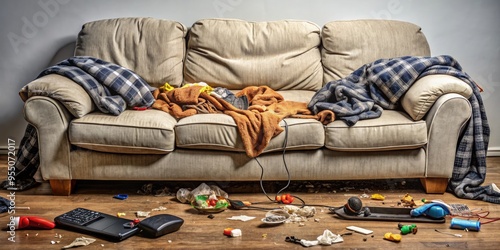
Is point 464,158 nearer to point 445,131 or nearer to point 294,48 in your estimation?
point 445,131

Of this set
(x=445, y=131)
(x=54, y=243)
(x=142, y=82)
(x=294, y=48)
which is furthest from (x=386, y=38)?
(x=54, y=243)

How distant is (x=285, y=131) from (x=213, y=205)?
1.65ft

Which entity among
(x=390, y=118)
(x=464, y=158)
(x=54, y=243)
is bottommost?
(x=54, y=243)

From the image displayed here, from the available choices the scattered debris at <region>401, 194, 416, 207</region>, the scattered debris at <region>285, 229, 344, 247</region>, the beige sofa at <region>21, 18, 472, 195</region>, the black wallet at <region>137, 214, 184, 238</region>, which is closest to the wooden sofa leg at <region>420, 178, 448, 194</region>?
the beige sofa at <region>21, 18, 472, 195</region>

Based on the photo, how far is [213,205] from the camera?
9.16 feet

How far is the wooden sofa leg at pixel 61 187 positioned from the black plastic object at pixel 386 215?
1.32 meters

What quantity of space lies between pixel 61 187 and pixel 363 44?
1.87 meters

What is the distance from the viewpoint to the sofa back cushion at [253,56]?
11.6ft

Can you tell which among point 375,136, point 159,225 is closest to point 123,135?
point 159,225

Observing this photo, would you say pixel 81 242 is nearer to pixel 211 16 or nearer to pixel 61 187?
pixel 61 187

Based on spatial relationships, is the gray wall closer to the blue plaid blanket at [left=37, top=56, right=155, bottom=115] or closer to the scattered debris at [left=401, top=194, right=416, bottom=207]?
the blue plaid blanket at [left=37, top=56, right=155, bottom=115]

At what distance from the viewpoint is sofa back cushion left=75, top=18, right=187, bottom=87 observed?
3537 millimetres

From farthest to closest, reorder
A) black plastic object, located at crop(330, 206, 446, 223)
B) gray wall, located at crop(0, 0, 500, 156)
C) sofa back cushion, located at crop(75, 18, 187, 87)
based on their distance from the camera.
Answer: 1. gray wall, located at crop(0, 0, 500, 156)
2. sofa back cushion, located at crop(75, 18, 187, 87)
3. black plastic object, located at crop(330, 206, 446, 223)

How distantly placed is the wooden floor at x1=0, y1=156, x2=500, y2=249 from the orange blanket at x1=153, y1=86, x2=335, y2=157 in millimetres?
327
